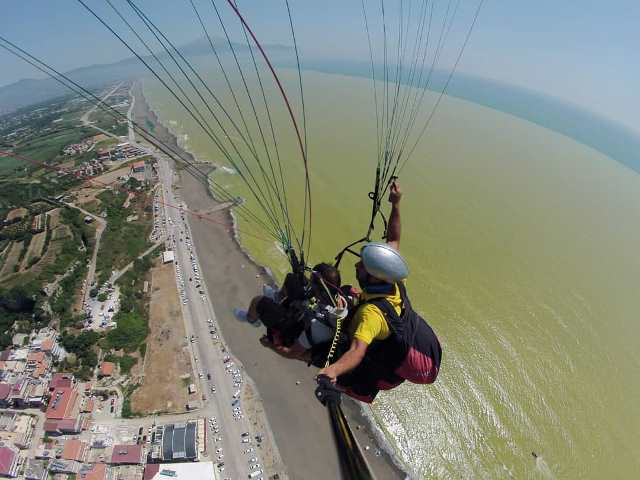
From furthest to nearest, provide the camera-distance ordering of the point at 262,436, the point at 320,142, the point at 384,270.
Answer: the point at 320,142
the point at 262,436
the point at 384,270

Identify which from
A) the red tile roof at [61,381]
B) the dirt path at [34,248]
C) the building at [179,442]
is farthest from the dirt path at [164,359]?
the dirt path at [34,248]

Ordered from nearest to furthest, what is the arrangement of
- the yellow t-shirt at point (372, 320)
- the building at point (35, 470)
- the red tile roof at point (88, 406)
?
the yellow t-shirt at point (372, 320) → the building at point (35, 470) → the red tile roof at point (88, 406)

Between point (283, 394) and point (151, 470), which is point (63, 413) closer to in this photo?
point (151, 470)

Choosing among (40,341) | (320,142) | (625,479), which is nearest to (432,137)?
(320,142)

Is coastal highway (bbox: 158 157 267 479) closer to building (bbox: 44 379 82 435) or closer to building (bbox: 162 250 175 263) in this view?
building (bbox: 162 250 175 263)

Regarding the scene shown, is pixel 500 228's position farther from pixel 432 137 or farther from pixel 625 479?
pixel 432 137

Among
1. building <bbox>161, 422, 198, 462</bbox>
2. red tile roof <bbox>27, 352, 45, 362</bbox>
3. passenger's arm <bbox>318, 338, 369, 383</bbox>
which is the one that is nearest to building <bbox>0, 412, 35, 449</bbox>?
red tile roof <bbox>27, 352, 45, 362</bbox>

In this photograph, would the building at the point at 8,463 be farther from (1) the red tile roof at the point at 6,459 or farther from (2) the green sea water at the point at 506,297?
(2) the green sea water at the point at 506,297
